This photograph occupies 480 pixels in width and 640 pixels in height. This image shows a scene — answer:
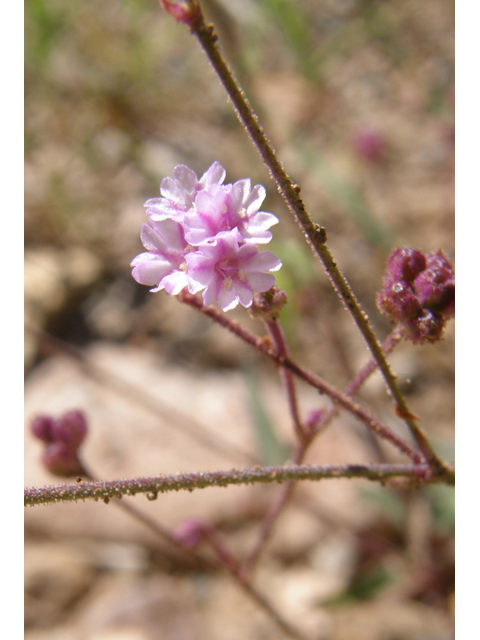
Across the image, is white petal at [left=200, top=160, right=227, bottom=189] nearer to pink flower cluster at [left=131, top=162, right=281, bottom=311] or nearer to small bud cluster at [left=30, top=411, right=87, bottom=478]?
pink flower cluster at [left=131, top=162, right=281, bottom=311]

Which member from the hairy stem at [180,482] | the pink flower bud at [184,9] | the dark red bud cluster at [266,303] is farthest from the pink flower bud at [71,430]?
the pink flower bud at [184,9]

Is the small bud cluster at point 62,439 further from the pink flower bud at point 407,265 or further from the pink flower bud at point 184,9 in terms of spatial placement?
the pink flower bud at point 184,9

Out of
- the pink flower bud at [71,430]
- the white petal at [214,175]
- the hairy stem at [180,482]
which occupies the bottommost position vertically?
the hairy stem at [180,482]

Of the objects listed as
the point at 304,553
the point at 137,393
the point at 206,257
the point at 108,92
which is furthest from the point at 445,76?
the point at 206,257

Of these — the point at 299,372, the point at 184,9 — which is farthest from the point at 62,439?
the point at 184,9

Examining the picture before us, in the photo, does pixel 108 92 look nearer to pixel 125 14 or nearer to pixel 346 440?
pixel 125 14

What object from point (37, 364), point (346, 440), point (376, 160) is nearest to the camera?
point (346, 440)

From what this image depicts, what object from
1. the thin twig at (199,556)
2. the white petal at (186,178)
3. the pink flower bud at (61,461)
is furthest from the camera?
the thin twig at (199,556)
